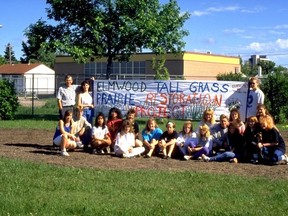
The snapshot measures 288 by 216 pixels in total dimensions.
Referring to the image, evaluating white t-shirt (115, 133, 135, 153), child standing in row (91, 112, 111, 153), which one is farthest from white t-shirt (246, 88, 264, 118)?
child standing in row (91, 112, 111, 153)

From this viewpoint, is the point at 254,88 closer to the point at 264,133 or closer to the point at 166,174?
the point at 264,133

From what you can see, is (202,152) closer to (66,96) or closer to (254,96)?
(254,96)

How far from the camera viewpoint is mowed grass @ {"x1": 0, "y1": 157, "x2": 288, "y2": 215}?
22.3 feet

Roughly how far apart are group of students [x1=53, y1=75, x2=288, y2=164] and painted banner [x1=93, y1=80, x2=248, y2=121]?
3.79 metres

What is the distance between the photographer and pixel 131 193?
7781 millimetres

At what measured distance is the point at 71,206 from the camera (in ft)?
22.5

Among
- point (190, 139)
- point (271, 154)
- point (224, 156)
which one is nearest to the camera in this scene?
point (271, 154)

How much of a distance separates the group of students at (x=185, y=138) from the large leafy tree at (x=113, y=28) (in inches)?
380

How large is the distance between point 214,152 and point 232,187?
11.2 ft

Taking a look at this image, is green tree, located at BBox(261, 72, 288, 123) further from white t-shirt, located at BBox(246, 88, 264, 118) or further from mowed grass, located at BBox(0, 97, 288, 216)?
mowed grass, located at BBox(0, 97, 288, 216)

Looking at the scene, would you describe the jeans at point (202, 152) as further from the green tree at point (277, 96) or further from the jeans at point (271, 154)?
the green tree at point (277, 96)

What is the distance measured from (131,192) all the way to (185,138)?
413cm

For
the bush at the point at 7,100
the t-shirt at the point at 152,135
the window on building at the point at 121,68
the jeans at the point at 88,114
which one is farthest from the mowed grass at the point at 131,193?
the window on building at the point at 121,68

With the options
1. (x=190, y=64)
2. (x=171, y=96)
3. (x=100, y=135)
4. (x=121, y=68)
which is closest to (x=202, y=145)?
(x=100, y=135)
